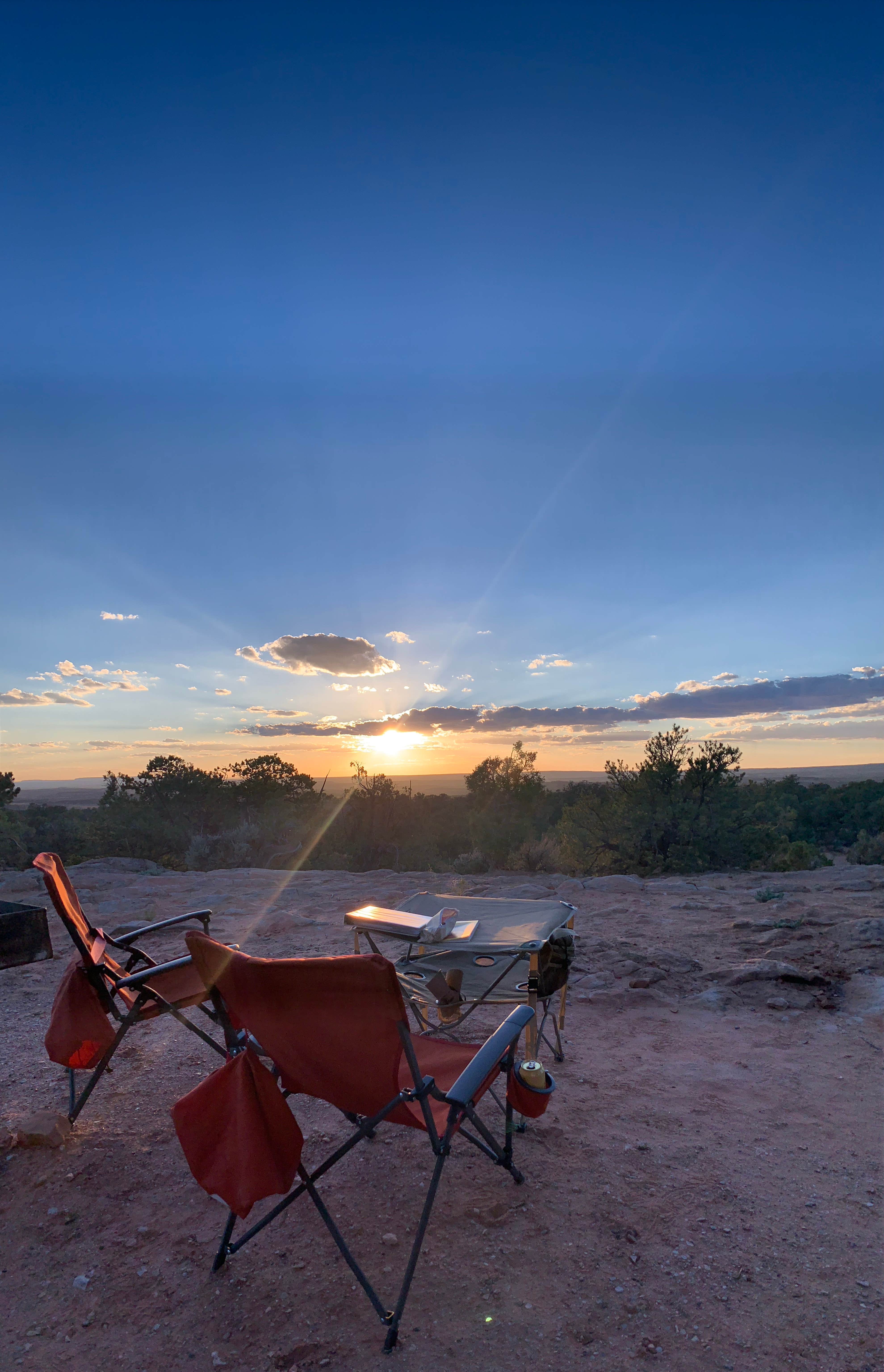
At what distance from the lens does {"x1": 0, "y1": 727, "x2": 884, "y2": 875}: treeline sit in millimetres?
12234

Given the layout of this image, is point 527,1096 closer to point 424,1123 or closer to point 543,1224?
point 543,1224

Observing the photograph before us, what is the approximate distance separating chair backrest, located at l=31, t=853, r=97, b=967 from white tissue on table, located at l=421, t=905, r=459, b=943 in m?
1.61

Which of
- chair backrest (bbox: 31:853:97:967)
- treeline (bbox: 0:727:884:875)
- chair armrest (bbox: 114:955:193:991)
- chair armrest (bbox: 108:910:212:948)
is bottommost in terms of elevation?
treeline (bbox: 0:727:884:875)

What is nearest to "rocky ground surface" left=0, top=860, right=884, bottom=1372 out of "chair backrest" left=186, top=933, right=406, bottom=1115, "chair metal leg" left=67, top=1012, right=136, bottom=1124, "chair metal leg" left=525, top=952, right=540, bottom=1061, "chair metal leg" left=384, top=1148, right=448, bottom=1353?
"chair metal leg" left=384, top=1148, right=448, bottom=1353

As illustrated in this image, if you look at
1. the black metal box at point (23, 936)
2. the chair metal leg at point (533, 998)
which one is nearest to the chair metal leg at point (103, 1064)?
the black metal box at point (23, 936)

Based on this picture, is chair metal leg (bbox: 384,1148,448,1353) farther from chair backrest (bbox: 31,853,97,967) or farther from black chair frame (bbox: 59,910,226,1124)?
chair backrest (bbox: 31,853,97,967)

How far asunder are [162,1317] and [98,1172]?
0.81 metres

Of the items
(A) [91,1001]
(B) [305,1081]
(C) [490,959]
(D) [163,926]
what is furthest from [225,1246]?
(C) [490,959]

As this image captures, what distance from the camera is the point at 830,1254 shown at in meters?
1.99

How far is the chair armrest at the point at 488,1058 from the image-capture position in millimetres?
1772

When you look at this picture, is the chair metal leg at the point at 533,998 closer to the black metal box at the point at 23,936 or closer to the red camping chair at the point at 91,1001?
the red camping chair at the point at 91,1001

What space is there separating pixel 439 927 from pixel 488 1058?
1675 millimetres

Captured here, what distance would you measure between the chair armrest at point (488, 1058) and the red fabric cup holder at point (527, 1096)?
23 centimetres

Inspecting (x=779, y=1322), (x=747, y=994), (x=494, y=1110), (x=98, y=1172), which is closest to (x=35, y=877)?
(x=98, y=1172)
